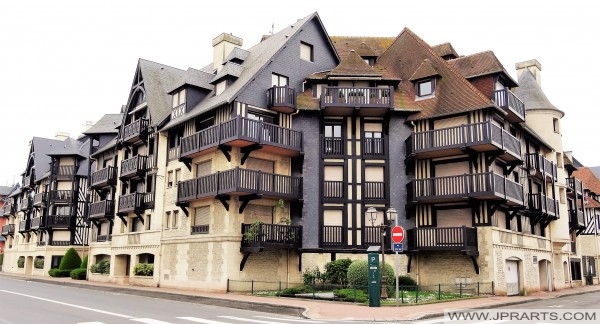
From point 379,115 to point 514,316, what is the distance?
47.0ft

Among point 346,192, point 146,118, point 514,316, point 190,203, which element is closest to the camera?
point 514,316

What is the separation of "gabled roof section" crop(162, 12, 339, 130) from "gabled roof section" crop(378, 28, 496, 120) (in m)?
4.18

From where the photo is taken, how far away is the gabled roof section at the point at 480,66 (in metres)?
30.0

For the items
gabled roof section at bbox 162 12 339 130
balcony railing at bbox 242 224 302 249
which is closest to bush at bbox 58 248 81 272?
gabled roof section at bbox 162 12 339 130

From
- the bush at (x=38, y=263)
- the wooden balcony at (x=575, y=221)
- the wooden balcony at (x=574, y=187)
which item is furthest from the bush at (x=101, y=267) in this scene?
the wooden balcony at (x=574, y=187)

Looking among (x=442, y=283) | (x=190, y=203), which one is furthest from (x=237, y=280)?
(x=442, y=283)

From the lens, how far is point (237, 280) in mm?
26562

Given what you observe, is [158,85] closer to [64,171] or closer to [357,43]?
[357,43]

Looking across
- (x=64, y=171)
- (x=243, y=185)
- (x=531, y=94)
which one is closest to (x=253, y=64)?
(x=243, y=185)

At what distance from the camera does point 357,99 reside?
2825 cm

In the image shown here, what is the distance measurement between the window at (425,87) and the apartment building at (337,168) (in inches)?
3.5

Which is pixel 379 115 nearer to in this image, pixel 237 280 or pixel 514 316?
pixel 237 280

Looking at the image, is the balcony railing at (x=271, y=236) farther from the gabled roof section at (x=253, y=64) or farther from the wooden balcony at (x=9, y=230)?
the wooden balcony at (x=9, y=230)

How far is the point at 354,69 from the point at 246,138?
773cm
